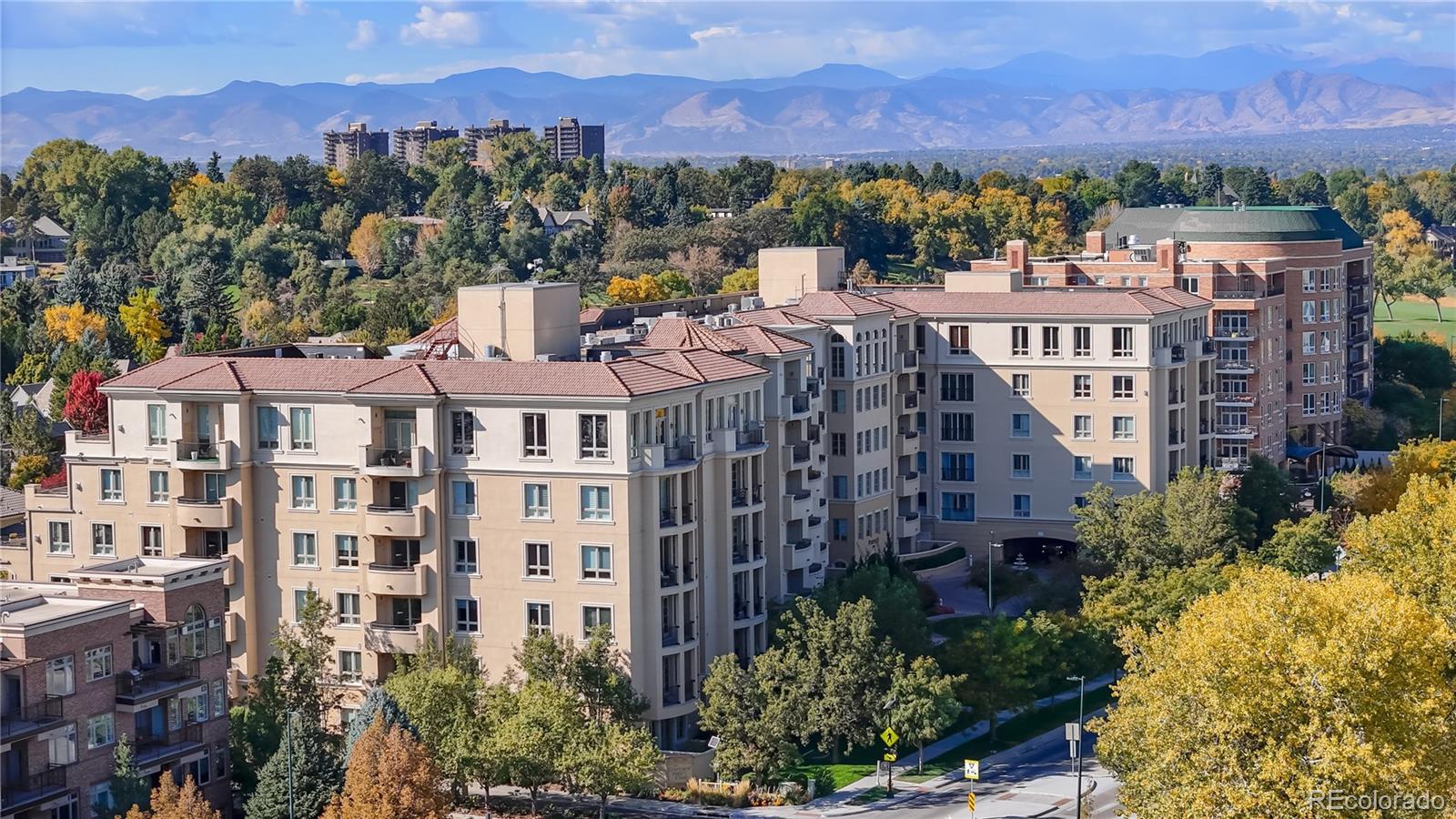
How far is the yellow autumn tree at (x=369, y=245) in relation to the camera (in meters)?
175

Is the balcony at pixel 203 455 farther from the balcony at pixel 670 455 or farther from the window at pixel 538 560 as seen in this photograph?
the balcony at pixel 670 455

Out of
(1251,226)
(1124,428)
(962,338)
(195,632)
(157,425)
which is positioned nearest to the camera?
(195,632)

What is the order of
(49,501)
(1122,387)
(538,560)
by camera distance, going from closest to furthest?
(538,560) < (49,501) < (1122,387)

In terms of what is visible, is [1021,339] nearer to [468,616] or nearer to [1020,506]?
[1020,506]

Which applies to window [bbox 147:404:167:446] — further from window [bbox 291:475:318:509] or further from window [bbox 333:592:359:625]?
window [bbox 333:592:359:625]

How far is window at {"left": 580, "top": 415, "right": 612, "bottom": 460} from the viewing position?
72.1m

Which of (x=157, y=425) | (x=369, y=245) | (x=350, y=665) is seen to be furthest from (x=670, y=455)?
(x=369, y=245)

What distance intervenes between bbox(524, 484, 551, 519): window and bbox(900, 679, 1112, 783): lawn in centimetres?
1338

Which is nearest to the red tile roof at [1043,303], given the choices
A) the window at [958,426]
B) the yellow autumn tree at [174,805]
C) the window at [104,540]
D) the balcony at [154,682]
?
the window at [958,426]

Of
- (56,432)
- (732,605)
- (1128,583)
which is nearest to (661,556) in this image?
(732,605)

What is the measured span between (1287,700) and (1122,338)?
1622 inches

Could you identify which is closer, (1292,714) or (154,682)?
(1292,714)

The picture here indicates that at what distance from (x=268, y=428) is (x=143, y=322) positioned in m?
72.1

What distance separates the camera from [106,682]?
62.0 m
